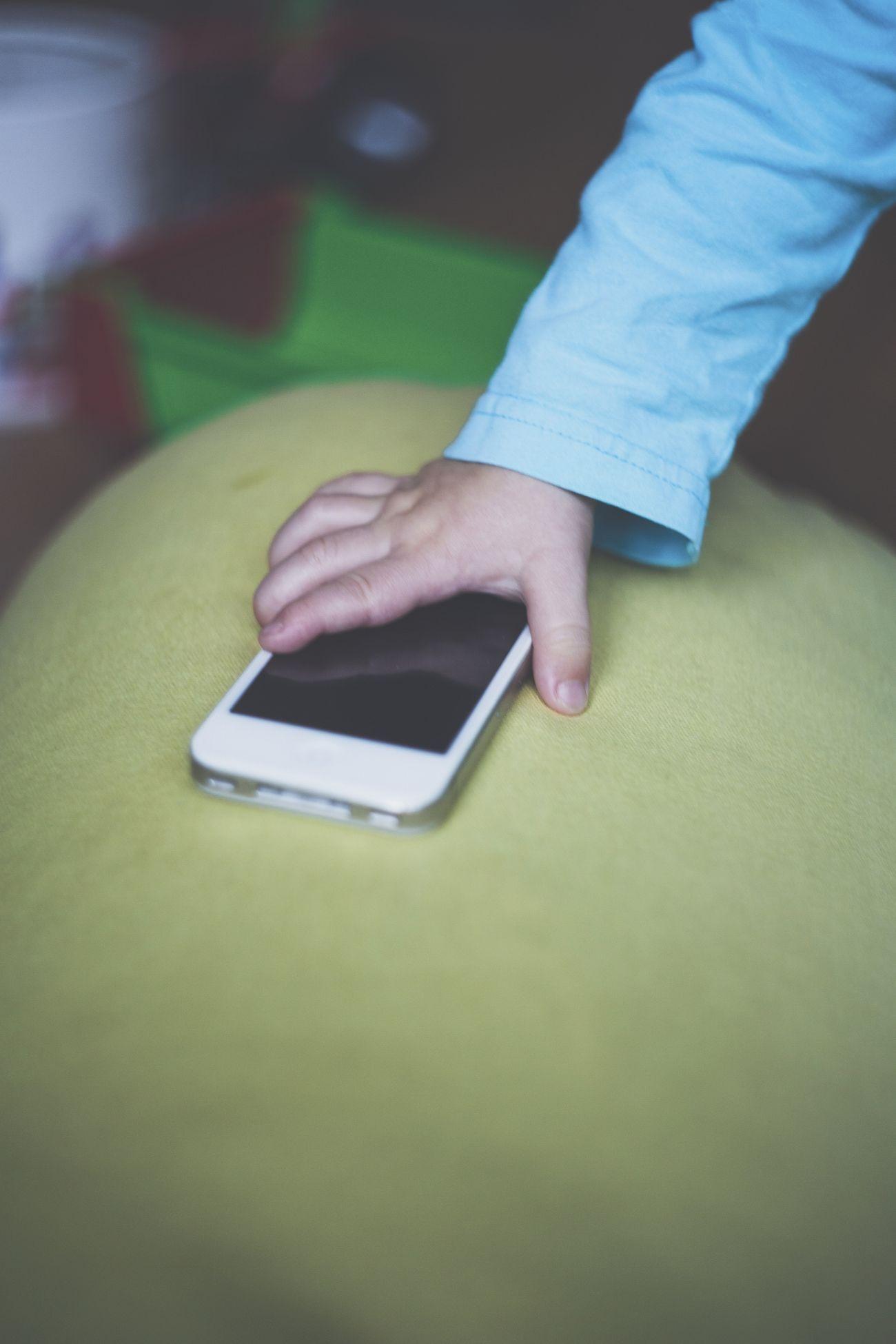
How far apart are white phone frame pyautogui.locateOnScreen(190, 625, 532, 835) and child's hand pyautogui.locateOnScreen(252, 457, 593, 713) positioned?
0.04 metres

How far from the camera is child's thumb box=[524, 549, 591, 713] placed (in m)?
0.34

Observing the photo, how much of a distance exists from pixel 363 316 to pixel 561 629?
787 millimetres

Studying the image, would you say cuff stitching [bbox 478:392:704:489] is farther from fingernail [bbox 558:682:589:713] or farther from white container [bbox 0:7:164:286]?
white container [bbox 0:7:164:286]

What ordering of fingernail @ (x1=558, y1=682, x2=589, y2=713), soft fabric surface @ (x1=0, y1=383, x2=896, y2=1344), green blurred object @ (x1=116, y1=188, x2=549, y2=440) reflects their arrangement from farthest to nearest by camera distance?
green blurred object @ (x1=116, y1=188, x2=549, y2=440)
fingernail @ (x1=558, y1=682, x2=589, y2=713)
soft fabric surface @ (x1=0, y1=383, x2=896, y2=1344)

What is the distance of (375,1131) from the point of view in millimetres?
240

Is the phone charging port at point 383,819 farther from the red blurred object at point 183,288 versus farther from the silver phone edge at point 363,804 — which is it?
the red blurred object at point 183,288

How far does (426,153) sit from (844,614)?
4.17 feet

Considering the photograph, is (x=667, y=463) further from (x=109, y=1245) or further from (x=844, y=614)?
(x=109, y=1245)

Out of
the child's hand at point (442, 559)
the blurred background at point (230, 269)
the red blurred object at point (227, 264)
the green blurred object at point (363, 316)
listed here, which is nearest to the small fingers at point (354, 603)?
the child's hand at point (442, 559)

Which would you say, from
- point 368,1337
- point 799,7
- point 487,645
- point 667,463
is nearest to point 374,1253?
point 368,1337

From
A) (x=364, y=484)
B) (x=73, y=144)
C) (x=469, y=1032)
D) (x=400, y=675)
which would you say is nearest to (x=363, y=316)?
(x=73, y=144)

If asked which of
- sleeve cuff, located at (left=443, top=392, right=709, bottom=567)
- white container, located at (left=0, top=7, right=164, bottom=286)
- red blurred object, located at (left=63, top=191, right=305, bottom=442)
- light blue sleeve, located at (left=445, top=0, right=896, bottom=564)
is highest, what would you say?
light blue sleeve, located at (left=445, top=0, right=896, bottom=564)

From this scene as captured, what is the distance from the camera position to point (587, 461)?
404 mm

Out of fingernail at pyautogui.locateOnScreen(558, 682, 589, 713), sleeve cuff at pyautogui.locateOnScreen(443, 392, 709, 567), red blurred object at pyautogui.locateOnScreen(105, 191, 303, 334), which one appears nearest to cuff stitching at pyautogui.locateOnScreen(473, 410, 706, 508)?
sleeve cuff at pyautogui.locateOnScreen(443, 392, 709, 567)
